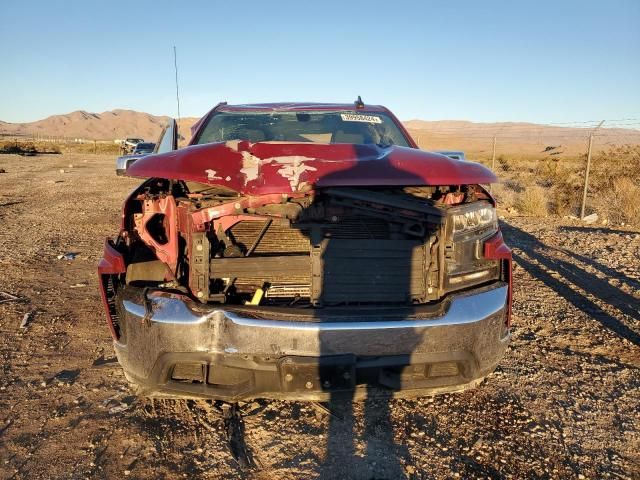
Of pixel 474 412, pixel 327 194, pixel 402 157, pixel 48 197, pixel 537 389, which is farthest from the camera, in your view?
pixel 48 197

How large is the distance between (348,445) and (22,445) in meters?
1.65

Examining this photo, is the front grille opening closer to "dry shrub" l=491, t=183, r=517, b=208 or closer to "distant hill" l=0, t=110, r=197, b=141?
"dry shrub" l=491, t=183, r=517, b=208

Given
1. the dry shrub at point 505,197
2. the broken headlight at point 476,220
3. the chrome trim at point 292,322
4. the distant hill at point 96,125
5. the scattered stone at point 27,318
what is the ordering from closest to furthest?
the chrome trim at point 292,322 → the broken headlight at point 476,220 → the scattered stone at point 27,318 → the dry shrub at point 505,197 → the distant hill at point 96,125

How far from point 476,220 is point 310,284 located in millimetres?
963

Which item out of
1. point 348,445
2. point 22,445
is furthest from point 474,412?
point 22,445

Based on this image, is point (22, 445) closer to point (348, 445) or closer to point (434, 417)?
point (348, 445)

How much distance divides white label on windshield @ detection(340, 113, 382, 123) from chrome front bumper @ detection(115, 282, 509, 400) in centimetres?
223

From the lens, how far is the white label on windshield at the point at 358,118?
175 inches

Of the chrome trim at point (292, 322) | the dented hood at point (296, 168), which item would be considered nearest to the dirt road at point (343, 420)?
the chrome trim at point (292, 322)

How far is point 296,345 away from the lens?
Answer: 2.39 metres

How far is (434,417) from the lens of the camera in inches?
117

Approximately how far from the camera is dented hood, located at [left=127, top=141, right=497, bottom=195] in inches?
99.1

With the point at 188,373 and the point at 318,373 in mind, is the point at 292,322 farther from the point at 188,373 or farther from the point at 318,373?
the point at 188,373

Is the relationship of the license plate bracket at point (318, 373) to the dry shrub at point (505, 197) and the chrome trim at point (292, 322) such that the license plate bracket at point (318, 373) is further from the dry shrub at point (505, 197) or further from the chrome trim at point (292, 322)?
the dry shrub at point (505, 197)
